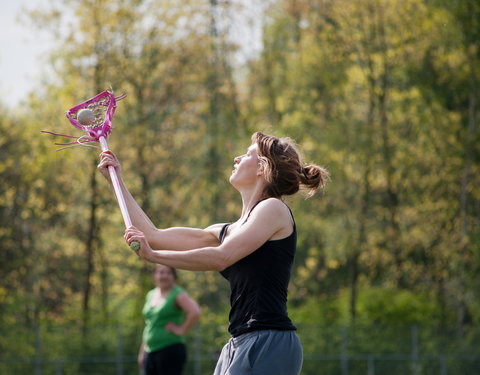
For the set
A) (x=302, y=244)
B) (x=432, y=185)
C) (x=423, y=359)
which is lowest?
(x=423, y=359)

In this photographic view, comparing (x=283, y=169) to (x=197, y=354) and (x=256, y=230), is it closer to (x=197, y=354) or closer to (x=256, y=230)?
(x=256, y=230)

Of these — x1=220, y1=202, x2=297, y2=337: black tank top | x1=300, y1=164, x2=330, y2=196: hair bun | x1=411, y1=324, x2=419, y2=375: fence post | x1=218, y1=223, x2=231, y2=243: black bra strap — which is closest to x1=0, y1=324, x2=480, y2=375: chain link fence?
x1=411, y1=324, x2=419, y2=375: fence post

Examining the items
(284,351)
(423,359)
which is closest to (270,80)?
(423,359)

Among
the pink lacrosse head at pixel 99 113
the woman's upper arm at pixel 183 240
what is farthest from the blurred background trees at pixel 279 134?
the woman's upper arm at pixel 183 240

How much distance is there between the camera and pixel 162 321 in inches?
306

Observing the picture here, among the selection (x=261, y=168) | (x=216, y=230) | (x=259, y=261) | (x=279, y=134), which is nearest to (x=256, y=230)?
(x=259, y=261)

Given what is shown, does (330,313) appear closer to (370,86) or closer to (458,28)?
(370,86)

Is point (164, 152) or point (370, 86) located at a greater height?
point (370, 86)

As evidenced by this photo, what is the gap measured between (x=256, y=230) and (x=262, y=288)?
24cm

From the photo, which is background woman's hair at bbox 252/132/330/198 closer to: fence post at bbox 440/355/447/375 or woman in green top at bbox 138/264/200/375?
woman in green top at bbox 138/264/200/375

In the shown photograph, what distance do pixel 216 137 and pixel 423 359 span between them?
7.01 metres

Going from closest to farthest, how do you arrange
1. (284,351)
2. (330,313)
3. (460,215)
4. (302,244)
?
(284,351)
(460,215)
(330,313)
(302,244)

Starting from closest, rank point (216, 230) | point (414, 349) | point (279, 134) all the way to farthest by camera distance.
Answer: point (216, 230) < point (414, 349) < point (279, 134)

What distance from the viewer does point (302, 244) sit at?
24.1 metres
